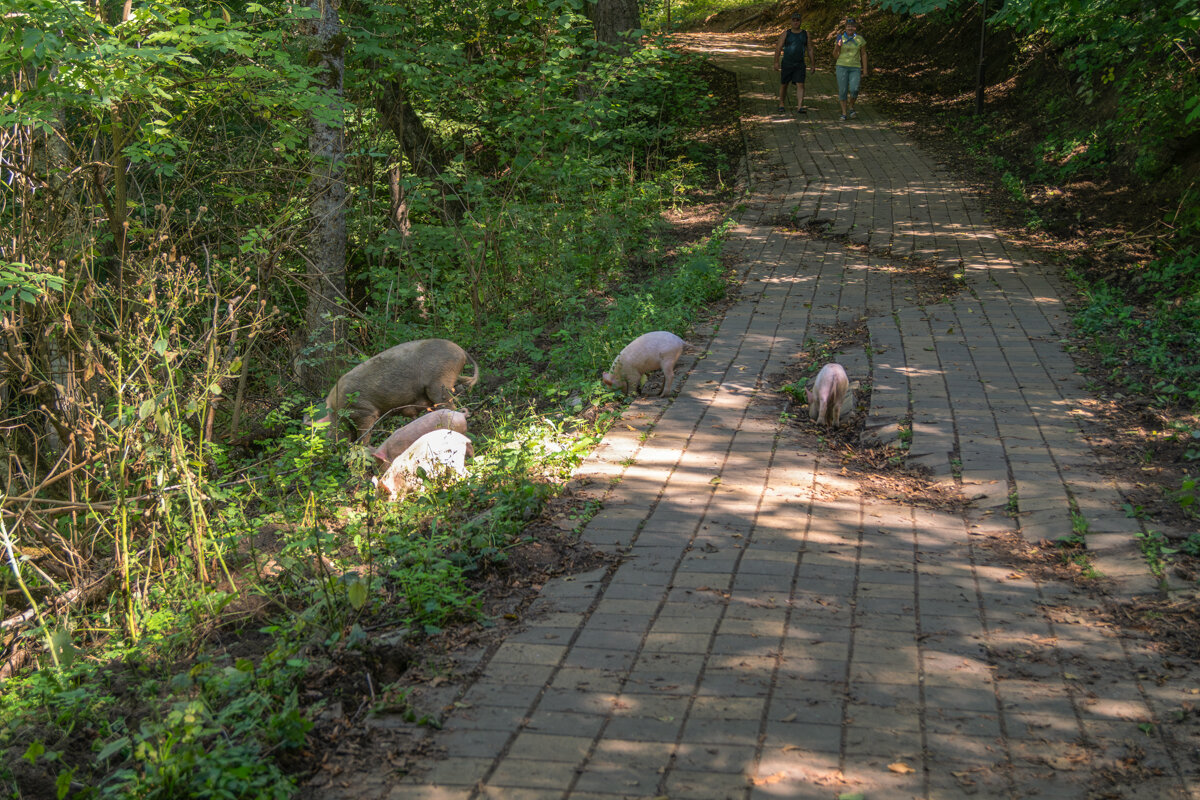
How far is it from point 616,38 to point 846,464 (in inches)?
447

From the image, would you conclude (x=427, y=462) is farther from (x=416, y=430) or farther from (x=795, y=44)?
(x=795, y=44)

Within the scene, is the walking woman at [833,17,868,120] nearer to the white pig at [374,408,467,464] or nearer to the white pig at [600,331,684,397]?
the white pig at [600,331,684,397]

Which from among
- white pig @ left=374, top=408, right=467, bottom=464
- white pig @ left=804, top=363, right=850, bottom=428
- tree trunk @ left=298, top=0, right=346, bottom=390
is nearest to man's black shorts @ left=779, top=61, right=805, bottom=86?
tree trunk @ left=298, top=0, right=346, bottom=390

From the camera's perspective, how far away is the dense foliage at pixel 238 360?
3605mm

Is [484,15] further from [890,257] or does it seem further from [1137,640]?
[1137,640]

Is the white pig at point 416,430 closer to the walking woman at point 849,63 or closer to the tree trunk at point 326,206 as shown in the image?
the tree trunk at point 326,206

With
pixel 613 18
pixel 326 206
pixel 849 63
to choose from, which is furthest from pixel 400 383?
pixel 849 63

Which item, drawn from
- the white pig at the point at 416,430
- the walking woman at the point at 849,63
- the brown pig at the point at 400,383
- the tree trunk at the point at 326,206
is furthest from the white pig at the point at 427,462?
the walking woman at the point at 849,63

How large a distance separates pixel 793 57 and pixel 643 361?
38.3 feet

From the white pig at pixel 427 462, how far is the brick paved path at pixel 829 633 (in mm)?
874

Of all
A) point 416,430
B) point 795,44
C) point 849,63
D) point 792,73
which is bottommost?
point 416,430

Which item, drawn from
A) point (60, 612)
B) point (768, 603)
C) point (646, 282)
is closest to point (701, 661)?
point (768, 603)

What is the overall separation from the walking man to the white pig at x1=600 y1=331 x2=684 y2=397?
37.2ft

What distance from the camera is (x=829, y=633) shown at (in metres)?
3.75
